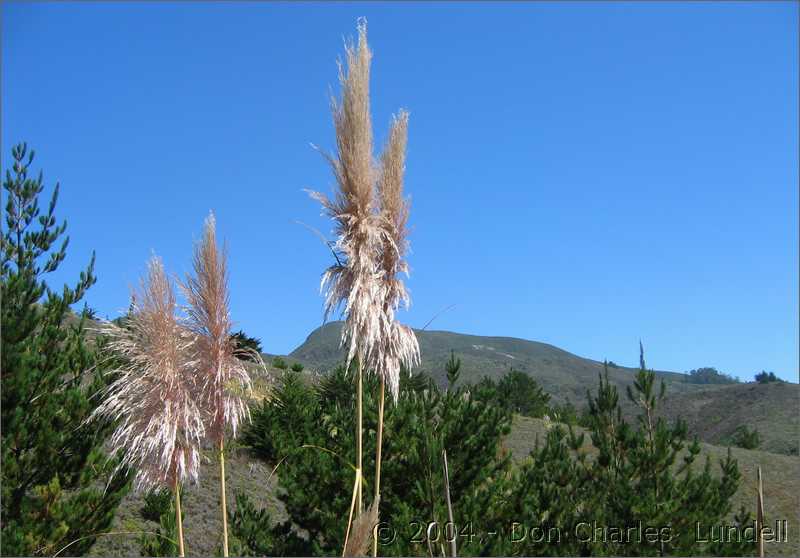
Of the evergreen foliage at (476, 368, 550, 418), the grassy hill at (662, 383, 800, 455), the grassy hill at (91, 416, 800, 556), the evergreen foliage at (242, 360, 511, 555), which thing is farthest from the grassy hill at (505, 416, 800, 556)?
the grassy hill at (662, 383, 800, 455)

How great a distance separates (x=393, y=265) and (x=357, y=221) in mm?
373

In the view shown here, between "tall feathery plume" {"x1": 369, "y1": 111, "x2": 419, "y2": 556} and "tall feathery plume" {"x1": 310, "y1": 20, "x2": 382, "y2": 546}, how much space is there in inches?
2.7

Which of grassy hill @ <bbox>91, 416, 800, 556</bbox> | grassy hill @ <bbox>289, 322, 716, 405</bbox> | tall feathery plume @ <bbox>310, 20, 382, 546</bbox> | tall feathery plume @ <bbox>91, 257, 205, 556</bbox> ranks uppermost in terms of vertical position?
grassy hill @ <bbox>289, 322, 716, 405</bbox>

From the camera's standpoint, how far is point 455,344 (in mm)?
90250

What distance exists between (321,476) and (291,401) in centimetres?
644

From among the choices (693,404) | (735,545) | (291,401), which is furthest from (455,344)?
(735,545)

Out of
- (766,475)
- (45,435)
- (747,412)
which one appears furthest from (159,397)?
(747,412)

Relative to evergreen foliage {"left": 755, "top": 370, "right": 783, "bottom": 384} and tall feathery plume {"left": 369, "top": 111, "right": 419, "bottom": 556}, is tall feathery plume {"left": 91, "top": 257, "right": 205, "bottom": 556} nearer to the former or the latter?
tall feathery plume {"left": 369, "top": 111, "right": 419, "bottom": 556}

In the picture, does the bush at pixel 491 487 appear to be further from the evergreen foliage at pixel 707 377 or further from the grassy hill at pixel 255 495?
the evergreen foliage at pixel 707 377

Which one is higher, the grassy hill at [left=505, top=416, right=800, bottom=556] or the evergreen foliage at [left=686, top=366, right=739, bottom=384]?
the evergreen foliage at [left=686, top=366, right=739, bottom=384]

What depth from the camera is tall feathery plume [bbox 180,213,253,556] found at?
14.2 feet

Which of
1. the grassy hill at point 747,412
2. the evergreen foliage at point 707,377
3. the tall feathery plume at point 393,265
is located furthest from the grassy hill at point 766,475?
the evergreen foliage at point 707,377

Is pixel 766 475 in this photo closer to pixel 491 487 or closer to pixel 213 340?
pixel 491 487

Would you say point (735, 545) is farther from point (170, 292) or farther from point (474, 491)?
point (170, 292)
